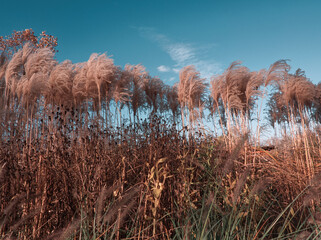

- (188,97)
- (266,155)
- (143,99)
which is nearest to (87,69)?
(143,99)

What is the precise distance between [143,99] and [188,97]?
2.80 meters

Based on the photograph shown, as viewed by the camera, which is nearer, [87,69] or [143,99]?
[87,69]

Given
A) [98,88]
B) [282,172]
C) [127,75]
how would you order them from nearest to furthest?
1. [282,172]
2. [98,88]
3. [127,75]

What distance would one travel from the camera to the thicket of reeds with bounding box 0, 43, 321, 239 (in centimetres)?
289

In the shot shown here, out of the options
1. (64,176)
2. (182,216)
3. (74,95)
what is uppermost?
(74,95)

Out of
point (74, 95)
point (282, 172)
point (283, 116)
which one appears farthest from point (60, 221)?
point (283, 116)

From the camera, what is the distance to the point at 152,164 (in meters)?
3.74

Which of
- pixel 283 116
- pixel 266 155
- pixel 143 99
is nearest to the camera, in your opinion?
pixel 266 155

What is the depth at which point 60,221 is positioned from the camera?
3.32 meters

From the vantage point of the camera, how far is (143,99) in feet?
32.2

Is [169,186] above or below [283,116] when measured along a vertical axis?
below

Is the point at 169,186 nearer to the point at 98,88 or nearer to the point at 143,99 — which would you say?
the point at 98,88

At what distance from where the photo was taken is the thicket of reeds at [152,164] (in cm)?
289

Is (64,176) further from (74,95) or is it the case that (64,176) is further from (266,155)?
(74,95)
